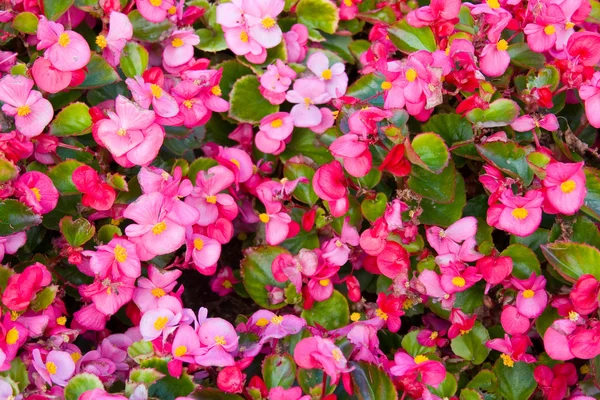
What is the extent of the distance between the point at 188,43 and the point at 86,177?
414 mm

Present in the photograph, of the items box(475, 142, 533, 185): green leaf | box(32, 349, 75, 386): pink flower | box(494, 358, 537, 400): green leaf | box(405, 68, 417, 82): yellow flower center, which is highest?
box(405, 68, 417, 82): yellow flower center

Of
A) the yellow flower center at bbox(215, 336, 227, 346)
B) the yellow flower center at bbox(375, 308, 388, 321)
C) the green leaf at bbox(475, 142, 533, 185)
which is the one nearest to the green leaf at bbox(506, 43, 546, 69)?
the green leaf at bbox(475, 142, 533, 185)

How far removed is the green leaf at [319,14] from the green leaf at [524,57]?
1.37 feet

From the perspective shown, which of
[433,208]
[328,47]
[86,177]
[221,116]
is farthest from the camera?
[328,47]


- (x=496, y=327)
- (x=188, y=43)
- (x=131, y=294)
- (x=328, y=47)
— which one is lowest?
(x=496, y=327)

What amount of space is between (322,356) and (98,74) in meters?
0.68

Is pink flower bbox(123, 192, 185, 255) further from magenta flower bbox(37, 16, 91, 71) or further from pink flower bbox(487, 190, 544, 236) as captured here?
pink flower bbox(487, 190, 544, 236)

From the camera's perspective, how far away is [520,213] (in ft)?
3.65

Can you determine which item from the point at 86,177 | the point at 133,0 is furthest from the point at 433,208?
the point at 133,0

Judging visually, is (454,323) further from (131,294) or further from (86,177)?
(86,177)

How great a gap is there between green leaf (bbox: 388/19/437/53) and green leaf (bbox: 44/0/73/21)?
0.66 metres

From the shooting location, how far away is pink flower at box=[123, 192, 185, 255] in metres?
1.11

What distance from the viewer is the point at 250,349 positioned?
1.16m

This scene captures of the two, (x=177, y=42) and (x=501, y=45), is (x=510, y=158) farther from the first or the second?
(x=177, y=42)
